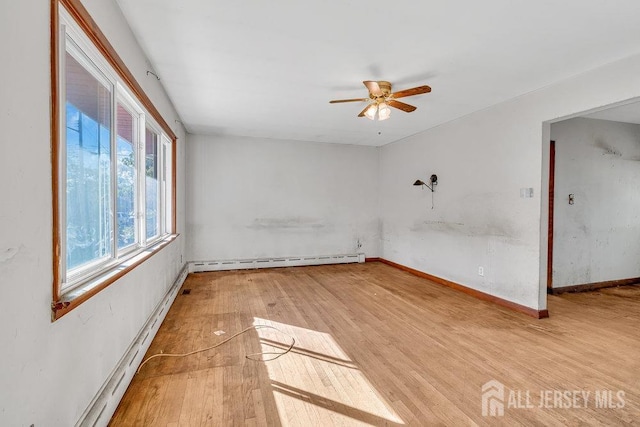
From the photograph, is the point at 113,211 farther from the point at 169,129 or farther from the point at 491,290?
the point at 491,290

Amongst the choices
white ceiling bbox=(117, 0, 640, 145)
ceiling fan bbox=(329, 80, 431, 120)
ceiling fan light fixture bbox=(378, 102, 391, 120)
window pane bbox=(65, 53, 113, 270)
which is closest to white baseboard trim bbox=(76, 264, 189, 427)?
window pane bbox=(65, 53, 113, 270)

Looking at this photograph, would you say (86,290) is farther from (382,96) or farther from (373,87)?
(382,96)

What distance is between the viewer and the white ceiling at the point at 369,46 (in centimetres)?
202

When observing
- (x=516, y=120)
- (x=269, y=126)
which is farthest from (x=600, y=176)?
(x=269, y=126)

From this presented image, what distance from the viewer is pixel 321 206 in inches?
249

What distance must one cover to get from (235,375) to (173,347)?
2.54 ft

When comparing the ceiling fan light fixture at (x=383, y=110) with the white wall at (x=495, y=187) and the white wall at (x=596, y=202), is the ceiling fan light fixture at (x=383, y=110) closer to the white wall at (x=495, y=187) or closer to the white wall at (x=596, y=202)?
the white wall at (x=495, y=187)

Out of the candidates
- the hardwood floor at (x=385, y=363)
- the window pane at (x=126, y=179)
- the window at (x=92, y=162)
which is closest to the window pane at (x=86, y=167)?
the window at (x=92, y=162)

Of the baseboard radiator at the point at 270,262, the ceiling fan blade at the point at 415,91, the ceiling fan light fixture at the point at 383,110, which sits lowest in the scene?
the baseboard radiator at the point at 270,262

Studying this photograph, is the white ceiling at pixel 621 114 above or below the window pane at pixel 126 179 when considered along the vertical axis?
above

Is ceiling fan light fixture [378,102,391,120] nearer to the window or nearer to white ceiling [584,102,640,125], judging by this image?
the window

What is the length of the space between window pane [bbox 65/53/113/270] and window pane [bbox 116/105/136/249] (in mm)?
329

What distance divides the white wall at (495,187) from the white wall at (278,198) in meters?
1.17

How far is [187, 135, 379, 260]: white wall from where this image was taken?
5637mm
